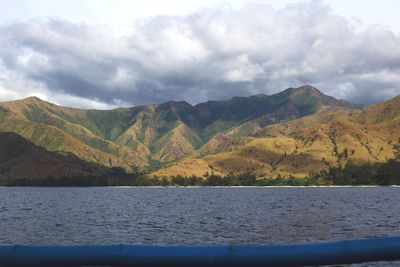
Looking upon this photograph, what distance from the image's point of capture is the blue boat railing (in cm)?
1402

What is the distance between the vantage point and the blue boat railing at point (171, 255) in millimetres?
14023

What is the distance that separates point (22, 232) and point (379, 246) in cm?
8318

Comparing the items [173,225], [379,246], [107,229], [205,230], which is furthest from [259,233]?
[379,246]

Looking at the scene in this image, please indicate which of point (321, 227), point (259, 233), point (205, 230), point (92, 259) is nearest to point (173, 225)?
point (205, 230)

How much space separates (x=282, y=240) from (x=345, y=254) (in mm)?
60195

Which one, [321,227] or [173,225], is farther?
[173,225]

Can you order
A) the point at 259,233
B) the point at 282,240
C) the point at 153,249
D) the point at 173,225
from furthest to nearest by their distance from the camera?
the point at 173,225 < the point at 259,233 < the point at 282,240 < the point at 153,249

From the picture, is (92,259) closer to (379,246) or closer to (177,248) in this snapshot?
(177,248)

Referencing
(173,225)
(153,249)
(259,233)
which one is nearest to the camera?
(153,249)

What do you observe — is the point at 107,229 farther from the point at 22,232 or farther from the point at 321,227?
the point at 321,227

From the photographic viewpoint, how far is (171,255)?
13930 millimetres

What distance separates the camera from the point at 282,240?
7288 centimetres

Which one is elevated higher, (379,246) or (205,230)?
(379,246)

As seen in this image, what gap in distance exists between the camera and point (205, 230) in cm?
9075
